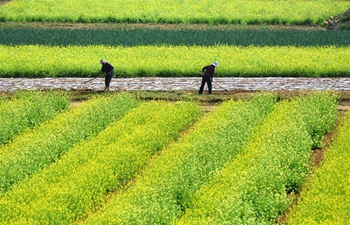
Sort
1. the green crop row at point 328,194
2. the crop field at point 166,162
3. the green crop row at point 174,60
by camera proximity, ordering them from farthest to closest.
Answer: the green crop row at point 174,60
the crop field at point 166,162
the green crop row at point 328,194

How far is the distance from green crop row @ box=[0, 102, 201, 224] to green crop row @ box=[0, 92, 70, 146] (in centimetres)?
234

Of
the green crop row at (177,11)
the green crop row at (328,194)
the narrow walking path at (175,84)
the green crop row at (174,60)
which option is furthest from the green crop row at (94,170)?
the green crop row at (177,11)

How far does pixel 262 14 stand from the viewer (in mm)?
48500

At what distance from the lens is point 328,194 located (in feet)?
57.7

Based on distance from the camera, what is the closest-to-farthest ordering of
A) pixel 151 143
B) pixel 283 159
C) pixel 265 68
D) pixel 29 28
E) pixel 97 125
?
pixel 283 159 < pixel 151 143 < pixel 97 125 < pixel 265 68 < pixel 29 28

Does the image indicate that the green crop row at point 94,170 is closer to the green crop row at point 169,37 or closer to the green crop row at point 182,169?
the green crop row at point 182,169

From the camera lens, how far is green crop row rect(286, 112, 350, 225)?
16391mm

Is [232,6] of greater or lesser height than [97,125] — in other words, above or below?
above

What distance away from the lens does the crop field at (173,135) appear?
56.5 feet

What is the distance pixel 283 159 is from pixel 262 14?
1167 inches

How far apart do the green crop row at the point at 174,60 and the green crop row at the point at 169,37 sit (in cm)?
121

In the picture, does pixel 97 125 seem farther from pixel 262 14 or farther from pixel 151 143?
pixel 262 14

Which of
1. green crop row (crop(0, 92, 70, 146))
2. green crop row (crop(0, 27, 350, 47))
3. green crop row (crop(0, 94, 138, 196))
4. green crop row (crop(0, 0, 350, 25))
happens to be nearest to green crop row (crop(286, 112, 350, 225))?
green crop row (crop(0, 94, 138, 196))

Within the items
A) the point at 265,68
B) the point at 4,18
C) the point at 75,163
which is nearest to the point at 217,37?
the point at 265,68
